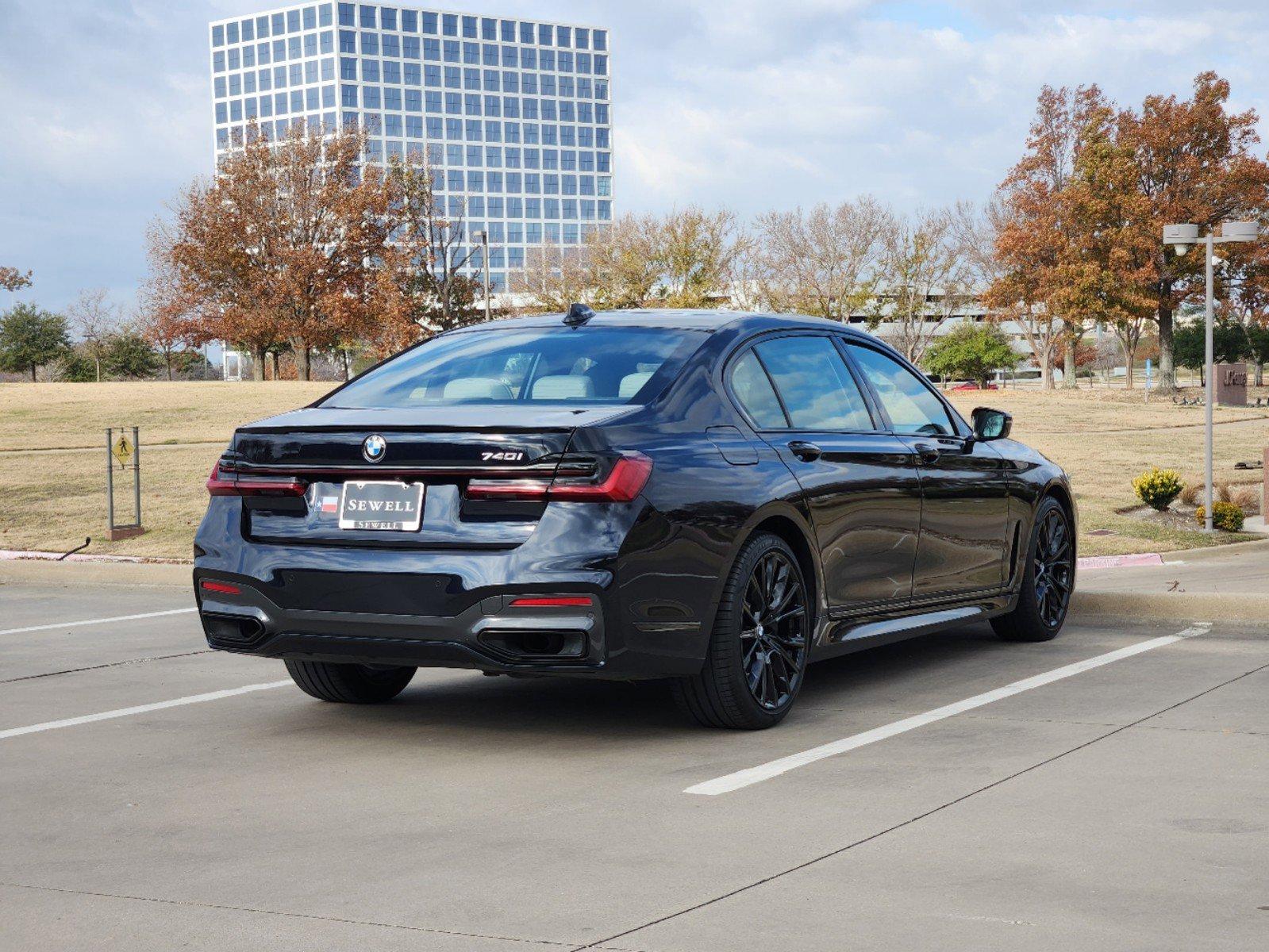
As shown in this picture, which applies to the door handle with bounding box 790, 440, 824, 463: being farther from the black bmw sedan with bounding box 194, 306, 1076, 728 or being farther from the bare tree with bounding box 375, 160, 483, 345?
the bare tree with bounding box 375, 160, 483, 345

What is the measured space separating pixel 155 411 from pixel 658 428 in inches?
→ 1413

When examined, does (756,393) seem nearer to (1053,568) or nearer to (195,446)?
→ (1053,568)

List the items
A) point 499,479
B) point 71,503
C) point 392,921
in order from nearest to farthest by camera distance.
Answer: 1. point 392,921
2. point 499,479
3. point 71,503

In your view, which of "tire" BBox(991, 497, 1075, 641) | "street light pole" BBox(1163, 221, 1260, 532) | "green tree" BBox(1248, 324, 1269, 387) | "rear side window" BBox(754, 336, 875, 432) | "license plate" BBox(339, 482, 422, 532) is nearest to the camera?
"license plate" BBox(339, 482, 422, 532)

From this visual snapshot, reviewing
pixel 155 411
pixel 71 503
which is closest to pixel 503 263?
pixel 155 411

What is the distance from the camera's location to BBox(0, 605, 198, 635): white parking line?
10.4 meters

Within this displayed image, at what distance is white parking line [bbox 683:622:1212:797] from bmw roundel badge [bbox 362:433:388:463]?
1666 millimetres

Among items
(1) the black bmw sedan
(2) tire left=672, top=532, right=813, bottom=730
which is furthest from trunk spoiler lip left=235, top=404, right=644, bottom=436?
(2) tire left=672, top=532, right=813, bottom=730

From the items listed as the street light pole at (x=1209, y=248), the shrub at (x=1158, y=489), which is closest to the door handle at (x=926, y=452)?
the street light pole at (x=1209, y=248)

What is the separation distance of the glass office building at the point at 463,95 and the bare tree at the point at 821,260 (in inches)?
3385

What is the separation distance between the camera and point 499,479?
18.9ft

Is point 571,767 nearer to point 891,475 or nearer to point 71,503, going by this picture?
point 891,475

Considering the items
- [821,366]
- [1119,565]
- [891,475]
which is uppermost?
[821,366]

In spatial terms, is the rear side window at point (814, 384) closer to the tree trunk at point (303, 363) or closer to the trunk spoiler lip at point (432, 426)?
the trunk spoiler lip at point (432, 426)
